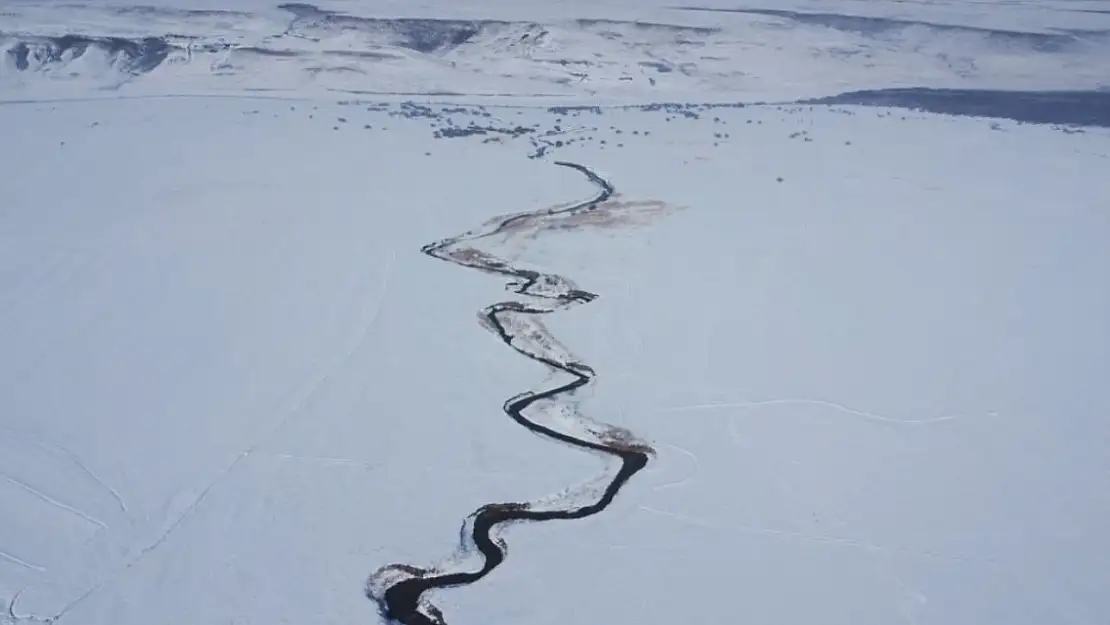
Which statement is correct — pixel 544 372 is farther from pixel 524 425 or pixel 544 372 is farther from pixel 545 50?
pixel 545 50

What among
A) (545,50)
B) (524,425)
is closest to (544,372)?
(524,425)

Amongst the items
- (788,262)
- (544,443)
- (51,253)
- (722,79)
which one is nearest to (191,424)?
(544,443)

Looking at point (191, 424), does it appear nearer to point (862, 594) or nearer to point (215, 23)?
point (862, 594)

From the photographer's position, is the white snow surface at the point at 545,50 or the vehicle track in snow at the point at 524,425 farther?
the white snow surface at the point at 545,50

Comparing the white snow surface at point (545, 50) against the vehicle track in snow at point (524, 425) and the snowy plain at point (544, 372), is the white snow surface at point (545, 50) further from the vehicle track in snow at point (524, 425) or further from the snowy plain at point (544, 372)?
the vehicle track in snow at point (524, 425)

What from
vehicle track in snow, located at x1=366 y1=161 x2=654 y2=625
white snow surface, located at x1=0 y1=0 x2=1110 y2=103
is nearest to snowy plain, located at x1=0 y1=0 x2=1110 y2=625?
vehicle track in snow, located at x1=366 y1=161 x2=654 y2=625

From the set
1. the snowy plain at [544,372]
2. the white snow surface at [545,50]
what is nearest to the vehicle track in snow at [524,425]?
the snowy plain at [544,372]
